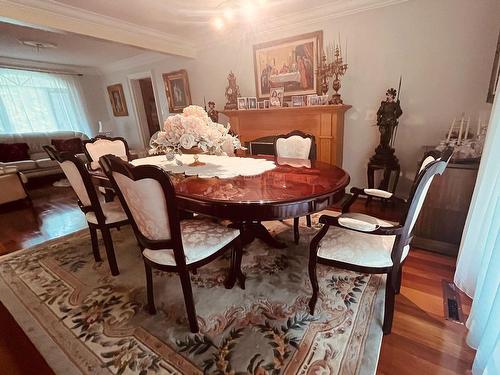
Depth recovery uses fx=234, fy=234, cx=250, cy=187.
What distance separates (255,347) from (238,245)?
565mm

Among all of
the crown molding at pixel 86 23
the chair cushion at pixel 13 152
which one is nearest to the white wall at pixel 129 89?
the crown molding at pixel 86 23

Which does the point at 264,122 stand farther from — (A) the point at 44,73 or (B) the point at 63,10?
(A) the point at 44,73

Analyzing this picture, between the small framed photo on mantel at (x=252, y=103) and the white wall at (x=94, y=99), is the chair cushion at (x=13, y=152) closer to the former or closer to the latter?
the white wall at (x=94, y=99)

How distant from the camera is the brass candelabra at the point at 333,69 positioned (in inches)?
112

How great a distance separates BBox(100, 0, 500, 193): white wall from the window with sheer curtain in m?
4.89

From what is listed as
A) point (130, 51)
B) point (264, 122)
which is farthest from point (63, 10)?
point (264, 122)

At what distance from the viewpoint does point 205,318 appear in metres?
1.41

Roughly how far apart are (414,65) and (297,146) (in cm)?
167

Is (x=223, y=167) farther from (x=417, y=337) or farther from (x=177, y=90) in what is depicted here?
(x=177, y=90)

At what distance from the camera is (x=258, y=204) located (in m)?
1.19

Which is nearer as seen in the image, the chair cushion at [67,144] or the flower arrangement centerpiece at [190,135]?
the flower arrangement centerpiece at [190,135]

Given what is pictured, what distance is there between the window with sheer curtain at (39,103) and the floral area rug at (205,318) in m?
4.58

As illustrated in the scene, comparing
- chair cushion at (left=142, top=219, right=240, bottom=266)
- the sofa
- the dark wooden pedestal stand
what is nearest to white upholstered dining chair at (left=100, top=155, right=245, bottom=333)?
chair cushion at (left=142, top=219, right=240, bottom=266)

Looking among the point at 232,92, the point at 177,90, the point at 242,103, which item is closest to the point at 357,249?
the point at 242,103
